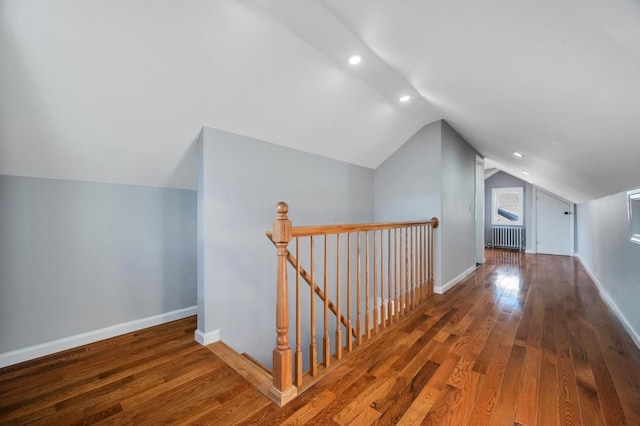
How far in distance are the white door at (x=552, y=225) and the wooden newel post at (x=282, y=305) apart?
7.83 metres

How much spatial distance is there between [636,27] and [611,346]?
2.36m

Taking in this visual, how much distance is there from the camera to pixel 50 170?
6.41ft

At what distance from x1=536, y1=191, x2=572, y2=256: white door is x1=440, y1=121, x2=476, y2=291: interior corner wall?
3344 millimetres

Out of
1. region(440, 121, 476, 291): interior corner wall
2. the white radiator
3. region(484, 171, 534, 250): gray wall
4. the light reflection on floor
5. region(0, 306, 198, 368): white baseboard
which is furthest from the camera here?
the white radiator

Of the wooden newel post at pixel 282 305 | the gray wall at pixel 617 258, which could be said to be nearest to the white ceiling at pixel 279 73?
the gray wall at pixel 617 258

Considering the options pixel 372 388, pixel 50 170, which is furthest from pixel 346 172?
pixel 50 170

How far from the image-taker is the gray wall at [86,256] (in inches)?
74.3

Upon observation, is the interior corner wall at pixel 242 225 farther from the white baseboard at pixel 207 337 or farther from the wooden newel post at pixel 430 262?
the wooden newel post at pixel 430 262

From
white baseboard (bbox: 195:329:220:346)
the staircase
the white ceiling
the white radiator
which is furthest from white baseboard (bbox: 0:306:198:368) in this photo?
the white radiator

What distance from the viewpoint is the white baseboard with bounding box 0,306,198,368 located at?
1.87 metres

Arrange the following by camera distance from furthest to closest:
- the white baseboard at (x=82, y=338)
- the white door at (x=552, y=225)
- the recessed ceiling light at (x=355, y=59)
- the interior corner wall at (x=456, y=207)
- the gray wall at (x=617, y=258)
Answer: the white door at (x=552, y=225) → the interior corner wall at (x=456, y=207) → the gray wall at (x=617, y=258) → the recessed ceiling light at (x=355, y=59) → the white baseboard at (x=82, y=338)

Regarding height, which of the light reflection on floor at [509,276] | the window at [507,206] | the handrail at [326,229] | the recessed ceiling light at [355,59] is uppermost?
the recessed ceiling light at [355,59]

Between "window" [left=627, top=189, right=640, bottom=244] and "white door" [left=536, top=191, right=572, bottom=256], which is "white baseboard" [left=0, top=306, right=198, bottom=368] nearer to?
"window" [left=627, top=189, right=640, bottom=244]

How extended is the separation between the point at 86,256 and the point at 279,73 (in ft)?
7.21
